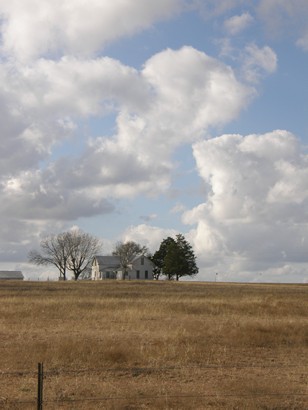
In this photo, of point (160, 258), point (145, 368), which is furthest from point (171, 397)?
point (160, 258)

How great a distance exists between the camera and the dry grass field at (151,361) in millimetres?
13000

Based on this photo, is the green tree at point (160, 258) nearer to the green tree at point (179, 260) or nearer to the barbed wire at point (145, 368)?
the green tree at point (179, 260)

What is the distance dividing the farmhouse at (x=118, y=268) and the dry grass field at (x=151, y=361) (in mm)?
99708

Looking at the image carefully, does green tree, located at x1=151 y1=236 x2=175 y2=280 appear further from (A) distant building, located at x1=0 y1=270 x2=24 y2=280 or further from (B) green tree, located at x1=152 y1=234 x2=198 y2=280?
(A) distant building, located at x1=0 y1=270 x2=24 y2=280

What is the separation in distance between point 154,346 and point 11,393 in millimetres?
7146

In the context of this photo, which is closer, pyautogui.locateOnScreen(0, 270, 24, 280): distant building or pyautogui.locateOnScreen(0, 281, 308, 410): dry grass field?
pyautogui.locateOnScreen(0, 281, 308, 410): dry grass field

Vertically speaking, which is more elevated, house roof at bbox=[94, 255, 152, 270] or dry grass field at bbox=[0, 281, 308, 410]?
house roof at bbox=[94, 255, 152, 270]

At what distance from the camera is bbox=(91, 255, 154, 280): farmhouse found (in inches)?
5128

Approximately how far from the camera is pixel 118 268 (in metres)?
138

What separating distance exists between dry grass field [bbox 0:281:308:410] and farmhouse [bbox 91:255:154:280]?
327 ft

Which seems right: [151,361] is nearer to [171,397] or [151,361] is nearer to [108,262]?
[171,397]

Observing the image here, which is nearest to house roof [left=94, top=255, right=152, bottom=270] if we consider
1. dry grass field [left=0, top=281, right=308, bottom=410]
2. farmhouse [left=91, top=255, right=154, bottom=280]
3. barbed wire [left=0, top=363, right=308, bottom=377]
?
farmhouse [left=91, top=255, right=154, bottom=280]

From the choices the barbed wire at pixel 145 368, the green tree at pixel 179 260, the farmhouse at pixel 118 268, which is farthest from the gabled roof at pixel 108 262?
the barbed wire at pixel 145 368

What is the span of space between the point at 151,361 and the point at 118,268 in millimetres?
121245
